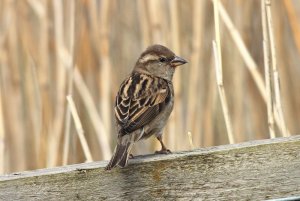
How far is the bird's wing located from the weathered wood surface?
2.26 feet

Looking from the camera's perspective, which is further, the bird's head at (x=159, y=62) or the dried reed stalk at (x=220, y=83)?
the bird's head at (x=159, y=62)

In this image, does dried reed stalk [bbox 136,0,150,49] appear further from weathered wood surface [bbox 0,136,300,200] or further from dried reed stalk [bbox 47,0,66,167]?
weathered wood surface [bbox 0,136,300,200]

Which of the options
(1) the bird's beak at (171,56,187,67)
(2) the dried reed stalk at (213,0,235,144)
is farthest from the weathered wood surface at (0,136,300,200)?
(1) the bird's beak at (171,56,187,67)

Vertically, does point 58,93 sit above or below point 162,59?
below

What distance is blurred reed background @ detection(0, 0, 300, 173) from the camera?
3.42 metres

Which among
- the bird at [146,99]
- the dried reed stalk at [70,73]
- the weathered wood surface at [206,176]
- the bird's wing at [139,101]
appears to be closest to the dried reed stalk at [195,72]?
the bird at [146,99]

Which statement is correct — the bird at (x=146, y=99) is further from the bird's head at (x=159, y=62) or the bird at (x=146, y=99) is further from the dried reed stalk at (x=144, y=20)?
the dried reed stalk at (x=144, y=20)

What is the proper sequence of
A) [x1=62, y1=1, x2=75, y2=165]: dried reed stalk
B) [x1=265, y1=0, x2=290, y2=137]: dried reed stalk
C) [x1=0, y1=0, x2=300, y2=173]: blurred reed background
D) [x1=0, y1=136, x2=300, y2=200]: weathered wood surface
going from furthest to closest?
1. [x1=0, y1=0, x2=300, y2=173]: blurred reed background
2. [x1=62, y1=1, x2=75, y2=165]: dried reed stalk
3. [x1=265, y1=0, x2=290, y2=137]: dried reed stalk
4. [x1=0, y1=136, x2=300, y2=200]: weathered wood surface

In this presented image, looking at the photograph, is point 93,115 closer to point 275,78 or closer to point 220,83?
point 220,83

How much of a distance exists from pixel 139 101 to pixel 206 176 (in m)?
1.00

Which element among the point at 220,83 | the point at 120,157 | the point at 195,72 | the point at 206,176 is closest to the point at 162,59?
the point at 195,72

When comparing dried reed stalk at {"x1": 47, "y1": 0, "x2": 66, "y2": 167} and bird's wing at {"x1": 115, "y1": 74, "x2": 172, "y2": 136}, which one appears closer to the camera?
bird's wing at {"x1": 115, "y1": 74, "x2": 172, "y2": 136}

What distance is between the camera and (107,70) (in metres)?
3.53

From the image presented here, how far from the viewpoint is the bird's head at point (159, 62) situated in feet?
10.8
